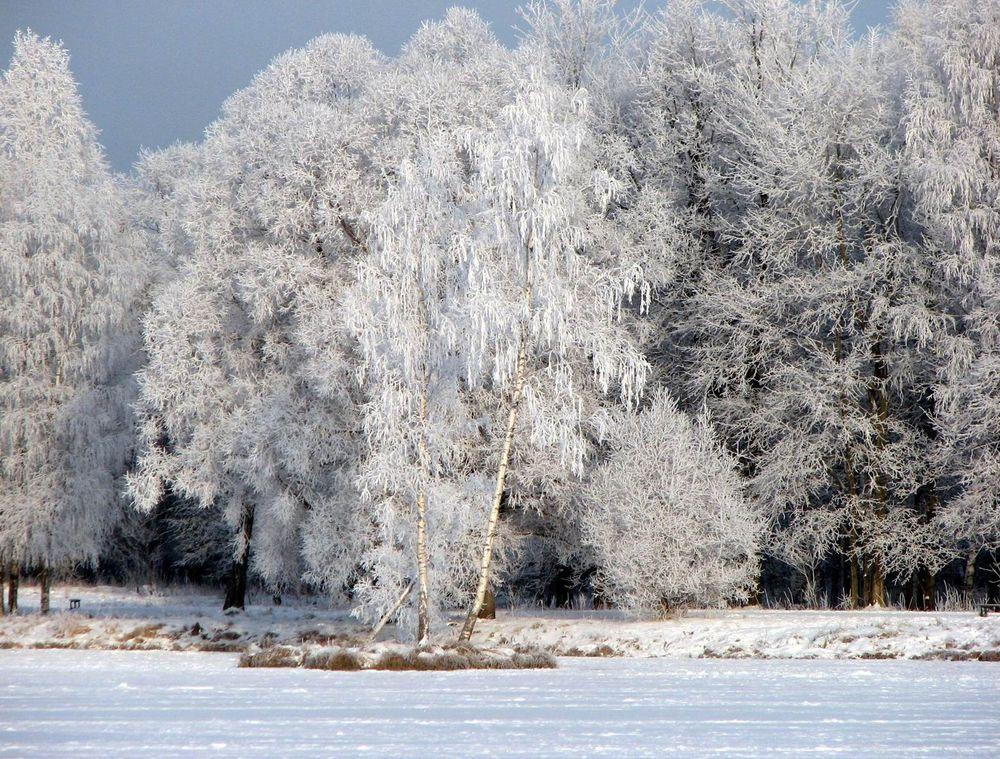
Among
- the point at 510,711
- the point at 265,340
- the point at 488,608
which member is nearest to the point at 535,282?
the point at 488,608

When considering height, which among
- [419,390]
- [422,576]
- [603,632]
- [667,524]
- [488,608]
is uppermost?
[419,390]

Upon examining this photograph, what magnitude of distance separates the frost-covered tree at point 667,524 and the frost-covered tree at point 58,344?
46.2ft

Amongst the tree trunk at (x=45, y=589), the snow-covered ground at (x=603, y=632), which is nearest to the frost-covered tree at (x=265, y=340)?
the snow-covered ground at (x=603, y=632)

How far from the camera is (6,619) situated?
2792 cm

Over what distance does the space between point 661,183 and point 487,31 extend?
35.9ft

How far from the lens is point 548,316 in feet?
69.1

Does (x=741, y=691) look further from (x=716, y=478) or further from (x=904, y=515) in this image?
(x=904, y=515)

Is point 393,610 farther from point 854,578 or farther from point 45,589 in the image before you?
point 45,589

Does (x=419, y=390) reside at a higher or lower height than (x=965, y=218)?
lower

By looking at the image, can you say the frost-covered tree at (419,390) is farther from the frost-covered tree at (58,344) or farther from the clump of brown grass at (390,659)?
the frost-covered tree at (58,344)

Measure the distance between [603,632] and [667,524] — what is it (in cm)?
249

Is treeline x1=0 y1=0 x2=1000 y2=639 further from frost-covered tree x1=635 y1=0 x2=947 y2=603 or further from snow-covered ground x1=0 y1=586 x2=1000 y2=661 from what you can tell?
snow-covered ground x1=0 y1=586 x2=1000 y2=661

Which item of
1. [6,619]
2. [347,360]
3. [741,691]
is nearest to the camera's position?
[741,691]

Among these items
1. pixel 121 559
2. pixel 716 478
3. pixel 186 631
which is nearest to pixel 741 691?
pixel 716 478
